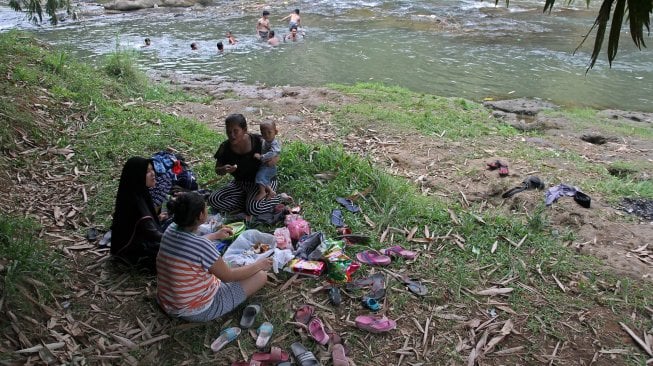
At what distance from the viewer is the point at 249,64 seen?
1257 cm

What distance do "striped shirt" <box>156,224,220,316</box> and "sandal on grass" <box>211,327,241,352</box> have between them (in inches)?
9.1

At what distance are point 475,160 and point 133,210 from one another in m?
4.51

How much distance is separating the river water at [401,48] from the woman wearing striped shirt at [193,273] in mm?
8224

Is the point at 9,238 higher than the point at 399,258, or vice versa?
the point at 9,238

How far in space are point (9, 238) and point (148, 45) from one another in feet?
38.1

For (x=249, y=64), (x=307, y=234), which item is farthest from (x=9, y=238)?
(x=249, y=64)

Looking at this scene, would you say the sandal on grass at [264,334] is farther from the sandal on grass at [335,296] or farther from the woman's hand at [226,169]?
the woman's hand at [226,169]

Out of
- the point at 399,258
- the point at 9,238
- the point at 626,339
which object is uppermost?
the point at 9,238

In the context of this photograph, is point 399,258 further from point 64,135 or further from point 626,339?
point 64,135

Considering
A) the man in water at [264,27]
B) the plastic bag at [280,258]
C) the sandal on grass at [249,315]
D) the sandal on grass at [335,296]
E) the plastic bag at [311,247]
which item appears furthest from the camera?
the man in water at [264,27]

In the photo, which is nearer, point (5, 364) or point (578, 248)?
point (5, 364)

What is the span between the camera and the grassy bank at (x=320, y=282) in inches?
132

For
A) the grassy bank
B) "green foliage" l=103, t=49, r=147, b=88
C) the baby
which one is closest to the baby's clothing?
the baby

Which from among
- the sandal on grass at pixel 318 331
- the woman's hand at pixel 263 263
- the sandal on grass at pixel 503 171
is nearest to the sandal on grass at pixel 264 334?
the sandal on grass at pixel 318 331
